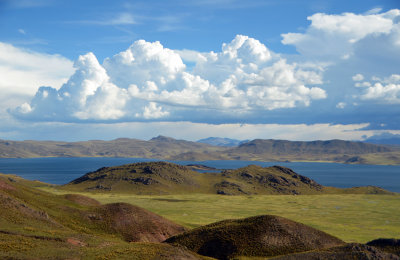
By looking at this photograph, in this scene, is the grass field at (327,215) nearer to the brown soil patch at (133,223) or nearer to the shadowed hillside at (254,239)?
the brown soil patch at (133,223)

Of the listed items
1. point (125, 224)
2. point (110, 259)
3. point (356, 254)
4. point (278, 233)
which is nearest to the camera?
point (110, 259)

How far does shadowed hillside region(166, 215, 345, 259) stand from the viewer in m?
69.0

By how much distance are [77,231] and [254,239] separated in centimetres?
3962

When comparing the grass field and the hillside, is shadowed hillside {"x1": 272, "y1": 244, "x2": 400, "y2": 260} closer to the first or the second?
the hillside

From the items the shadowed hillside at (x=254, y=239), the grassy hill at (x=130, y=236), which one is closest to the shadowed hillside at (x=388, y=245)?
the grassy hill at (x=130, y=236)

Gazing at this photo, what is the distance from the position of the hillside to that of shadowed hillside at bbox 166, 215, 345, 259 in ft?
34.5

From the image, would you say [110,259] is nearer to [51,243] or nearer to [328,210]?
[51,243]

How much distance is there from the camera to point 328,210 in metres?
175

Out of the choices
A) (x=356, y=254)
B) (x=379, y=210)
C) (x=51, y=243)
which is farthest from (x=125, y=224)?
(x=379, y=210)

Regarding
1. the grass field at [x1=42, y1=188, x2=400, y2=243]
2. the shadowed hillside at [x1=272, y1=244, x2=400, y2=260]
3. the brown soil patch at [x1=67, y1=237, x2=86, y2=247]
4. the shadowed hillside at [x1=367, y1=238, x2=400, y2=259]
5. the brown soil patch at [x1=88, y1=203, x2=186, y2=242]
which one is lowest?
the grass field at [x1=42, y1=188, x2=400, y2=243]

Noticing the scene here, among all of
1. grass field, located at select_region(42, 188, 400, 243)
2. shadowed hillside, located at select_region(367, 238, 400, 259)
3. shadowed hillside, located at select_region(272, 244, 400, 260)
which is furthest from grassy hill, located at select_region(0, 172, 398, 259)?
grass field, located at select_region(42, 188, 400, 243)

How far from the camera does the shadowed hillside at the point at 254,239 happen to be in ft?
226

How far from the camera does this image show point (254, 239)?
71.1m

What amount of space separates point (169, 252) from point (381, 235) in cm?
8707
